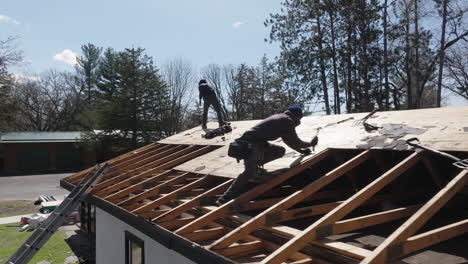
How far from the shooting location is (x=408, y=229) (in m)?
2.51

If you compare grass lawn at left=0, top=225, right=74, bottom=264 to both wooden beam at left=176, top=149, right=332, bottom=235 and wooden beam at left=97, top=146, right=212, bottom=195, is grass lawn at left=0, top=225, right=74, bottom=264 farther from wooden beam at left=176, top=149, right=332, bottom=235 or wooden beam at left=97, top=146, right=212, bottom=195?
wooden beam at left=176, top=149, right=332, bottom=235

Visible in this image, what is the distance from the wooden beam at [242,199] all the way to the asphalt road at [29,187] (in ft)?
59.7

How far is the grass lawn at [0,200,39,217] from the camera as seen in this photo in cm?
A: 1620

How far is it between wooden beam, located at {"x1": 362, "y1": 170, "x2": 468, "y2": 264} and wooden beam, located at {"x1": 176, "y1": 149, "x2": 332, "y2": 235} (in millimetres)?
1934

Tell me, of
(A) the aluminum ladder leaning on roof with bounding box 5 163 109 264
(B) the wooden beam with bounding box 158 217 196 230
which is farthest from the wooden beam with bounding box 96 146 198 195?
(B) the wooden beam with bounding box 158 217 196 230

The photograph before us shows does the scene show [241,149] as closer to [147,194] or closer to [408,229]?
[147,194]

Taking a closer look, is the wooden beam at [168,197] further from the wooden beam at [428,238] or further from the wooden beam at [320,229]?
the wooden beam at [428,238]

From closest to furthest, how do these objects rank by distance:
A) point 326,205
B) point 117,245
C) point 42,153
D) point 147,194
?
point 326,205 < point 147,194 < point 117,245 < point 42,153

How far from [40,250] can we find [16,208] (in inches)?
287

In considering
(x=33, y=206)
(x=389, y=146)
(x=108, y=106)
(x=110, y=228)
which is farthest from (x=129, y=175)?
(x=108, y=106)

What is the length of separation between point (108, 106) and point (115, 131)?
Answer: 2.25 meters

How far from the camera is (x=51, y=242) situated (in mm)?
12156

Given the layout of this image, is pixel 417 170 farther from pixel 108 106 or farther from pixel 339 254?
pixel 108 106

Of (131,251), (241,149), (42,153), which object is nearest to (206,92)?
(131,251)
